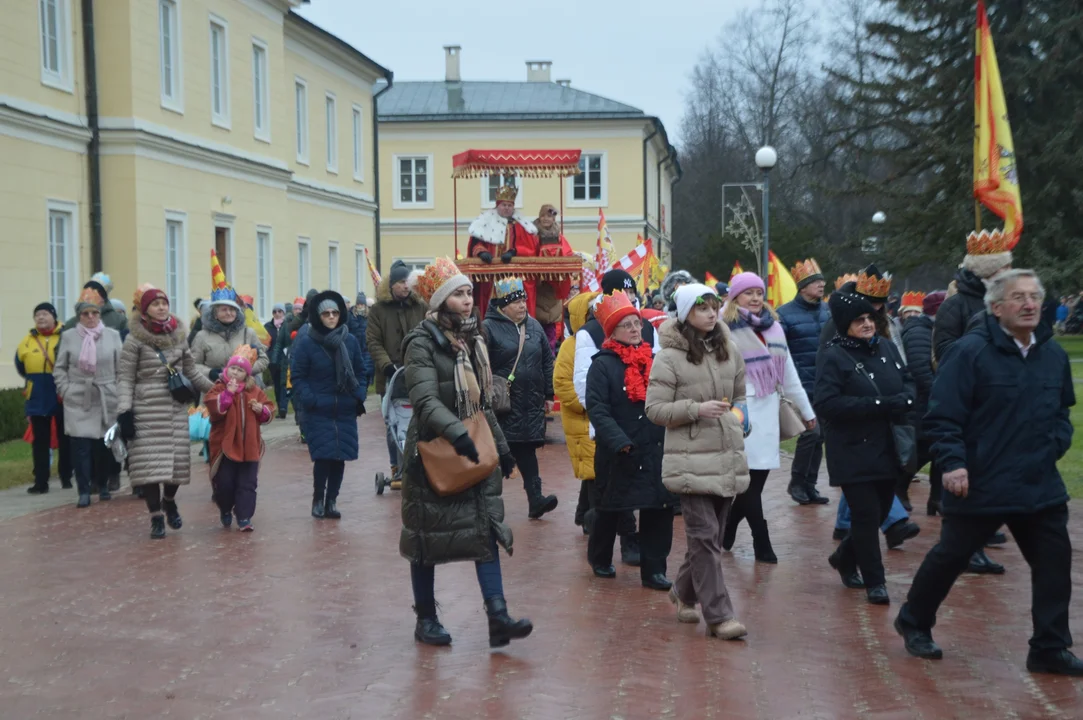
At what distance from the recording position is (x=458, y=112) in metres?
54.7

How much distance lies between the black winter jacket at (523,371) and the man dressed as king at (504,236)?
534 cm

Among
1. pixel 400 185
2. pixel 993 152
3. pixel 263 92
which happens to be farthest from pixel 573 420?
pixel 400 185

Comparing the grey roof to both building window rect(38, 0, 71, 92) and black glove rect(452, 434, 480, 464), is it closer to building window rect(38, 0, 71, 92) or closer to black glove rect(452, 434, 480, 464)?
building window rect(38, 0, 71, 92)

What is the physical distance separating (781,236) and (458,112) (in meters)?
15.5

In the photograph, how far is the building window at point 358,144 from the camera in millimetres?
39131

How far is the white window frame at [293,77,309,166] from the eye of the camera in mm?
34094

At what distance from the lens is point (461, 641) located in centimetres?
686

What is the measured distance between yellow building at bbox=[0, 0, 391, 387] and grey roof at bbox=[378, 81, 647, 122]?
19.2 m

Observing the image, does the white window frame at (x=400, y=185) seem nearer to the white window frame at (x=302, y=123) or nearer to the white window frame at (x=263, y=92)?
the white window frame at (x=302, y=123)

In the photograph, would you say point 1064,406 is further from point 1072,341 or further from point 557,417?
point 1072,341

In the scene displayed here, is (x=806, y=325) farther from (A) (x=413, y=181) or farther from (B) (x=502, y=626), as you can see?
(A) (x=413, y=181)

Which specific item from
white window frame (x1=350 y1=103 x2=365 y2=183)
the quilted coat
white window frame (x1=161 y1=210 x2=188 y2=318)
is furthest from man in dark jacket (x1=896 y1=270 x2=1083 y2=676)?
white window frame (x1=350 y1=103 x2=365 y2=183)

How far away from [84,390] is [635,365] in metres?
6.53

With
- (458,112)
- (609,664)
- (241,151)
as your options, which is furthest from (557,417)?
(458,112)
